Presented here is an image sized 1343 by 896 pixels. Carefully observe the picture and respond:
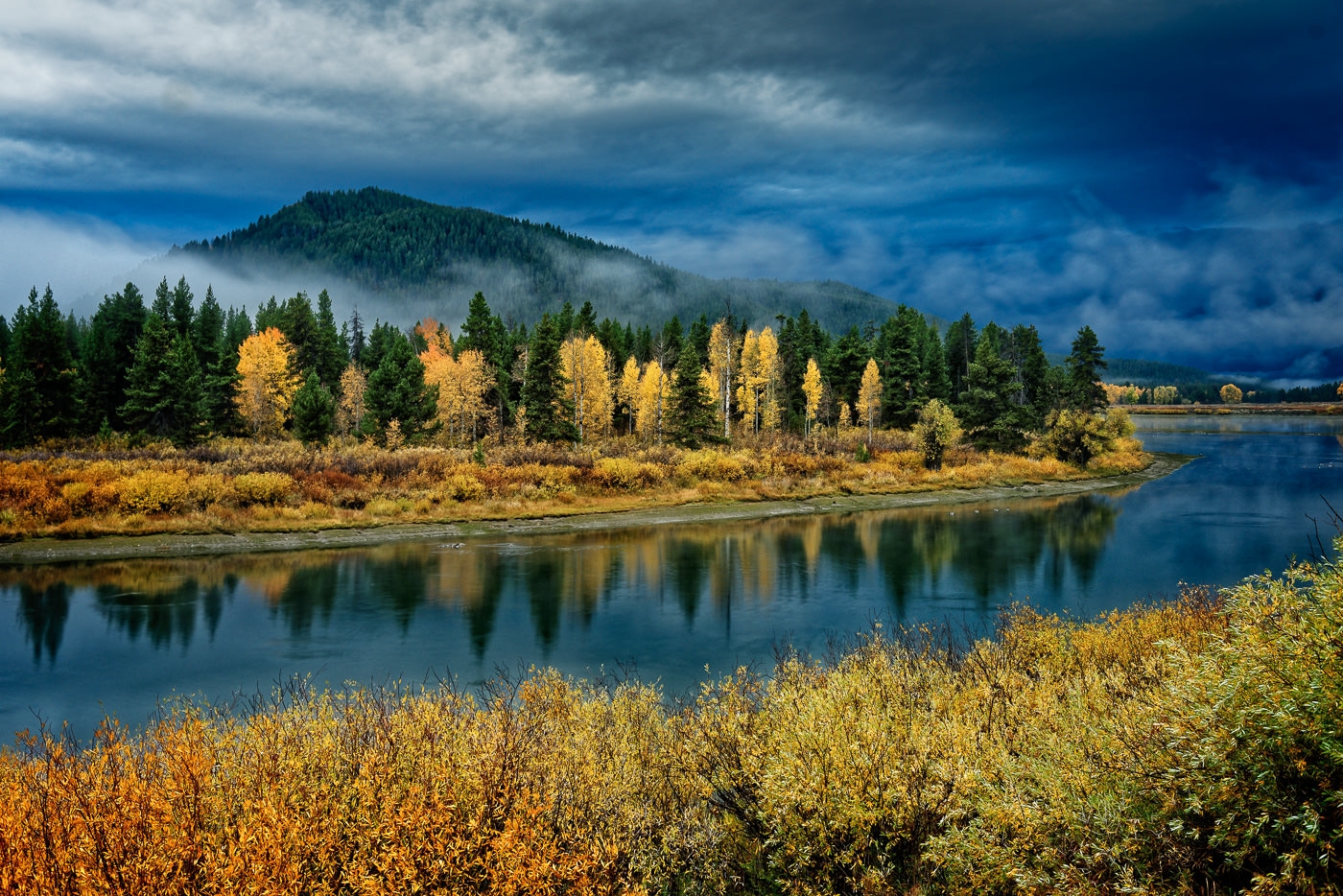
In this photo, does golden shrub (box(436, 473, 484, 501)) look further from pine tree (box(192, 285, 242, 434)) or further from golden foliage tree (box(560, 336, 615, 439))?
pine tree (box(192, 285, 242, 434))

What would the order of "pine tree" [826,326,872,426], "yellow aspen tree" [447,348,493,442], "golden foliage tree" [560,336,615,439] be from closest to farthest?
"yellow aspen tree" [447,348,493,442]
"golden foliage tree" [560,336,615,439]
"pine tree" [826,326,872,426]

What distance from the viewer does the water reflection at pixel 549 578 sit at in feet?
79.2

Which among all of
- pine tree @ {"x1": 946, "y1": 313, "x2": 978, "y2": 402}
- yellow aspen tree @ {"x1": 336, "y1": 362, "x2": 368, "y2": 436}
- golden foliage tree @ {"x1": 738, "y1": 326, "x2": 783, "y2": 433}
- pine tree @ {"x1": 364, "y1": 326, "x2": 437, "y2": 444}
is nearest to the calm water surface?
pine tree @ {"x1": 364, "y1": 326, "x2": 437, "y2": 444}

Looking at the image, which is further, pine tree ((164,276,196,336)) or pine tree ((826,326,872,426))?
pine tree ((826,326,872,426))

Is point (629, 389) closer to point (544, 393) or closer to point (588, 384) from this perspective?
point (588, 384)

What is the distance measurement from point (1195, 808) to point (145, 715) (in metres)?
17.7

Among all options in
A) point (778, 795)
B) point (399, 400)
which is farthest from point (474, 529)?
point (778, 795)

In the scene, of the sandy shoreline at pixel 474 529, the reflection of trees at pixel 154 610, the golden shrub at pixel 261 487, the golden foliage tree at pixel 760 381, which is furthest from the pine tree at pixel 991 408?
the reflection of trees at pixel 154 610

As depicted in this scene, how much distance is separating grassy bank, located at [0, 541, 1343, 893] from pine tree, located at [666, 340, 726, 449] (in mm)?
48627

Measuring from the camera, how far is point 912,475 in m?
56.9

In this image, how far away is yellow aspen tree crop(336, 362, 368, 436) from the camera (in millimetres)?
67750

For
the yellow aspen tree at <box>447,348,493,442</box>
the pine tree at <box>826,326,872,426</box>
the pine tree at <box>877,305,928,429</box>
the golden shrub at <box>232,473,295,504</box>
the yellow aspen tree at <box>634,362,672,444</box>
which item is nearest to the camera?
the golden shrub at <box>232,473,295,504</box>

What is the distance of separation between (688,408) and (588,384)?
13219 millimetres

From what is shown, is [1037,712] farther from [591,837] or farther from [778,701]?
[591,837]
